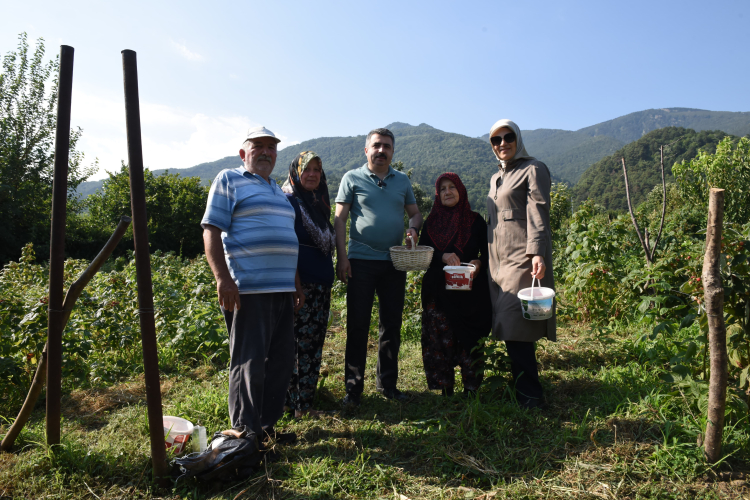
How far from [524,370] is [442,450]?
0.87m

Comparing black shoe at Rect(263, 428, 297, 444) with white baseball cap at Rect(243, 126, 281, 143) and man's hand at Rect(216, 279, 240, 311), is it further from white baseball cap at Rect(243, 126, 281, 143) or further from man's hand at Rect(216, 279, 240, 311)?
white baseball cap at Rect(243, 126, 281, 143)

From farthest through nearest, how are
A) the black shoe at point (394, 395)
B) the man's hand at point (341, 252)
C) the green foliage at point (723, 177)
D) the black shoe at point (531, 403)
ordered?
the green foliage at point (723, 177), the black shoe at point (394, 395), the man's hand at point (341, 252), the black shoe at point (531, 403)

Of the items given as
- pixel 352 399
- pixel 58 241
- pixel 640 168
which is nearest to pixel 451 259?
pixel 352 399

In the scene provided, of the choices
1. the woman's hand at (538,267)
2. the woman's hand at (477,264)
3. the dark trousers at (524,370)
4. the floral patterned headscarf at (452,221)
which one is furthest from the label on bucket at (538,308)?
the floral patterned headscarf at (452,221)

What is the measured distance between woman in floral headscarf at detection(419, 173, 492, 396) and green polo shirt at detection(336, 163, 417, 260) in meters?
0.32

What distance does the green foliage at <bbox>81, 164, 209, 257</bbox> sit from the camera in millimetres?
19312

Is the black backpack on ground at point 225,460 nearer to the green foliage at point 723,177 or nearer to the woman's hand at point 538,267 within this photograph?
the woman's hand at point 538,267

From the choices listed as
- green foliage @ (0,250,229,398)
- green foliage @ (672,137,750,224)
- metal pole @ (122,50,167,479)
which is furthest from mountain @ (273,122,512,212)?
metal pole @ (122,50,167,479)

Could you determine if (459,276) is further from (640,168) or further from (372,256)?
(640,168)

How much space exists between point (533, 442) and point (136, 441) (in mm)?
2277

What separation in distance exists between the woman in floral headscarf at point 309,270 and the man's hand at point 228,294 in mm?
676

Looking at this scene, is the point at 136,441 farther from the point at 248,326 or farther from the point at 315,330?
the point at 315,330

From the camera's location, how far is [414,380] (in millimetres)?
3590

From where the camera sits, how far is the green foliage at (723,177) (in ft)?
77.5
